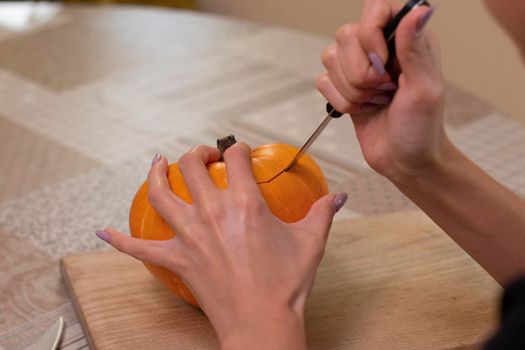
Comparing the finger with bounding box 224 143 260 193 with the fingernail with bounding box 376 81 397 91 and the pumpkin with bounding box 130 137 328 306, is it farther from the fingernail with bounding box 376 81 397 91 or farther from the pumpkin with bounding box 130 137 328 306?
the fingernail with bounding box 376 81 397 91

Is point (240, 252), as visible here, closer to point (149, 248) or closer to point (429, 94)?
point (149, 248)

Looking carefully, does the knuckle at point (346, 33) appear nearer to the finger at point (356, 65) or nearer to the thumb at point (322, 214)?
the finger at point (356, 65)

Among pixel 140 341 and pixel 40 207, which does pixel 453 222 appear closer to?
pixel 140 341

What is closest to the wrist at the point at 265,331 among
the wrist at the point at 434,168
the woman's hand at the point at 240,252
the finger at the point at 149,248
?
the woman's hand at the point at 240,252

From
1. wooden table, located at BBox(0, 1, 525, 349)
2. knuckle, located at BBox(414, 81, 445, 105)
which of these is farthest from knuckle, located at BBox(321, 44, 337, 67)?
wooden table, located at BBox(0, 1, 525, 349)

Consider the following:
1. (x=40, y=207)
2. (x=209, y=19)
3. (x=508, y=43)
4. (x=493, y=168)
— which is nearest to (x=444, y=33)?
(x=508, y=43)

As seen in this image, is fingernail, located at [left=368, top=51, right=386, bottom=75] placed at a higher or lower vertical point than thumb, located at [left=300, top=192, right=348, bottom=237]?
higher

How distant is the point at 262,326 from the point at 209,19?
135 cm

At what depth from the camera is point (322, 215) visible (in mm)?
860

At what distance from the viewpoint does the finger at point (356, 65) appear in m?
0.81

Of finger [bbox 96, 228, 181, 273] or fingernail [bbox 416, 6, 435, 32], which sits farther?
finger [bbox 96, 228, 181, 273]

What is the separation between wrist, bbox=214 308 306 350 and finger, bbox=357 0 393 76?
0.26 metres

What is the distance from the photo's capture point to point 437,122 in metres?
0.83

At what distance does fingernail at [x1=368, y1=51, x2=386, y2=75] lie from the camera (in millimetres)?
798
